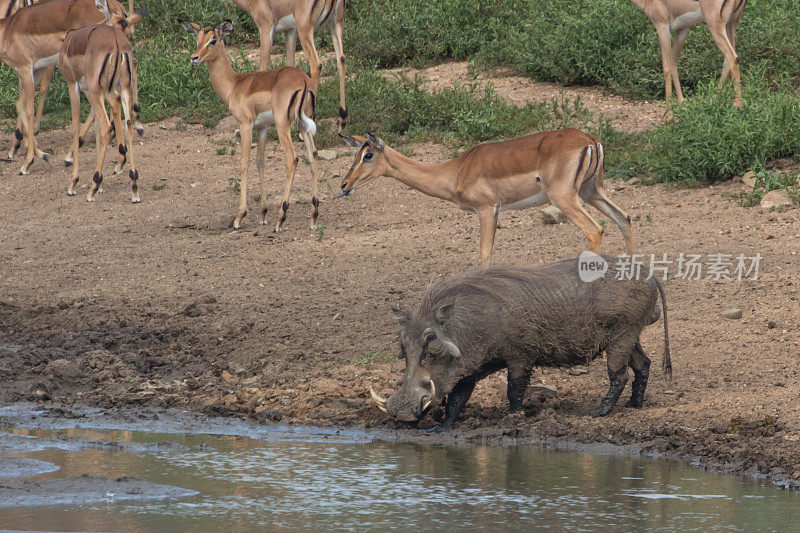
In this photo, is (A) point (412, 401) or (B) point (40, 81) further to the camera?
(B) point (40, 81)

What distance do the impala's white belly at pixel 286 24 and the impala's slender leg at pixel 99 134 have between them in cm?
255

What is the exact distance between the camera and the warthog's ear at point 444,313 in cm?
739

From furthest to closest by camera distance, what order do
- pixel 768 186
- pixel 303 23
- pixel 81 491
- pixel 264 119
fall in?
pixel 303 23 < pixel 264 119 < pixel 768 186 < pixel 81 491

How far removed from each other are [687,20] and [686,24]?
0.08 m

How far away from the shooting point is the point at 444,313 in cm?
741

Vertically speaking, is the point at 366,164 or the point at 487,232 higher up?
the point at 366,164

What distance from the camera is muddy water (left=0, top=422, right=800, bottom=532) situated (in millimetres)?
5754

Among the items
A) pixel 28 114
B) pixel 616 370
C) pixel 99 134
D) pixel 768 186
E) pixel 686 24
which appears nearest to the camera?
Result: pixel 616 370

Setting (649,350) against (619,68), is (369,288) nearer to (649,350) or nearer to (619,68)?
(649,350)

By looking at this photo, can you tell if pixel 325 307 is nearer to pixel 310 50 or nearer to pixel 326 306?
pixel 326 306

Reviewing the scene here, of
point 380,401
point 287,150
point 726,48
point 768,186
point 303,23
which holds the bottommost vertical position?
point 380,401

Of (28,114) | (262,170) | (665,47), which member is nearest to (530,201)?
(262,170)

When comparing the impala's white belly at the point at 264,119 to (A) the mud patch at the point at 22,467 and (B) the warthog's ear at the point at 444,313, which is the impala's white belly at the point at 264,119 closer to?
(B) the warthog's ear at the point at 444,313

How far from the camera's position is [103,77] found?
13.6 metres
